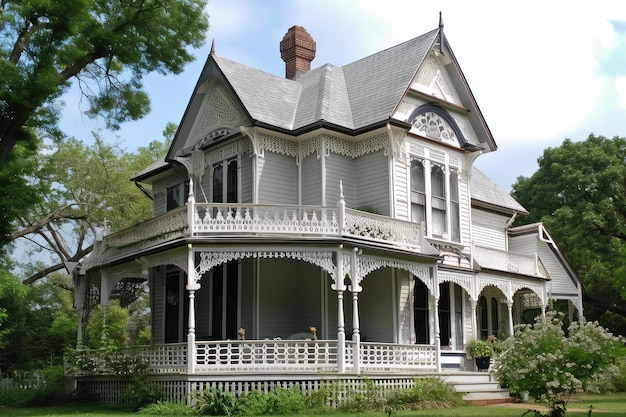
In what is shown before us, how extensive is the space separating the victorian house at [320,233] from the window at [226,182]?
0.23 feet

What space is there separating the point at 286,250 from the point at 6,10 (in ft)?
36.7

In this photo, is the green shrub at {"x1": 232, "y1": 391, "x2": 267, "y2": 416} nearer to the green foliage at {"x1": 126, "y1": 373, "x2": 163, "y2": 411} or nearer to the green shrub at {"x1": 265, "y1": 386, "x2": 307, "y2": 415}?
the green shrub at {"x1": 265, "y1": 386, "x2": 307, "y2": 415}

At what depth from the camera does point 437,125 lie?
1024 inches

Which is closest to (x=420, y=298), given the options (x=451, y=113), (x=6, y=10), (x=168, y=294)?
(x=451, y=113)

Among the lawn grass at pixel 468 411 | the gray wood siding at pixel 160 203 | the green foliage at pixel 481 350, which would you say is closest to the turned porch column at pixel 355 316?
the lawn grass at pixel 468 411

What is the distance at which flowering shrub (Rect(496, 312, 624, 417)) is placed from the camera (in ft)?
50.6

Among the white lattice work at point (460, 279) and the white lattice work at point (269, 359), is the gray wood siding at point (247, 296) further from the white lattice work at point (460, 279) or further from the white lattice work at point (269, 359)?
the white lattice work at point (460, 279)

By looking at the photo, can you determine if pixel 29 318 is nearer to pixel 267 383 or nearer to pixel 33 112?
pixel 33 112

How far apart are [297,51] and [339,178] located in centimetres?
822

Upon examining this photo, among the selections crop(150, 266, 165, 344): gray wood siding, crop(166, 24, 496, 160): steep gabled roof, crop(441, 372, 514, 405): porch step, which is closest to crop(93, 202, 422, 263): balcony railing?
crop(166, 24, 496, 160): steep gabled roof

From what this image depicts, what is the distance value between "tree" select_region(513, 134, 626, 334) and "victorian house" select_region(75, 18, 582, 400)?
475 inches

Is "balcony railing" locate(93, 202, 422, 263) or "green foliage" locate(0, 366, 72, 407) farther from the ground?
"balcony railing" locate(93, 202, 422, 263)

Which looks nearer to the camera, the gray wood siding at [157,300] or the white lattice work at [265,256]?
the white lattice work at [265,256]

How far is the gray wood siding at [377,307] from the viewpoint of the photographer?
22.9 metres
